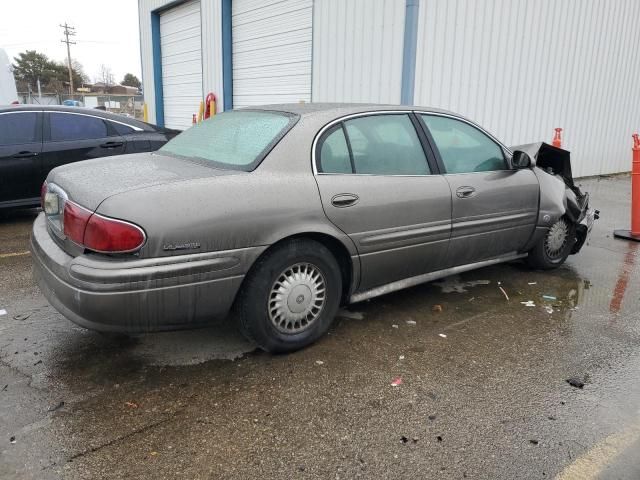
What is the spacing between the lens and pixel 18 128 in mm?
6445

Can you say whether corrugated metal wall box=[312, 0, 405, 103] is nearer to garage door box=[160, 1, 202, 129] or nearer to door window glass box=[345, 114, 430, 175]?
door window glass box=[345, 114, 430, 175]

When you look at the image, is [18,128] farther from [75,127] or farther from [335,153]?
[335,153]

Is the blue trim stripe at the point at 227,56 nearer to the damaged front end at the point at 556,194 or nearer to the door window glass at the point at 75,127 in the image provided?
the door window glass at the point at 75,127

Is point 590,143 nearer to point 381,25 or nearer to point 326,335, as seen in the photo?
point 381,25

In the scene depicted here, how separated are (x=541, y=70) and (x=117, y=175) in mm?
9448

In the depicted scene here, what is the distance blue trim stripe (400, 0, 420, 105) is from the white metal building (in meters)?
0.02

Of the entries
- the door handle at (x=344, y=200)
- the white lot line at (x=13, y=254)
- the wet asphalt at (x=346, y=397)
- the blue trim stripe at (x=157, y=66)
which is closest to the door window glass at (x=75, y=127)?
the white lot line at (x=13, y=254)

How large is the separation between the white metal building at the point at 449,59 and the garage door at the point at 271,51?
0.03 metres

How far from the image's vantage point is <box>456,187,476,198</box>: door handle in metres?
3.91

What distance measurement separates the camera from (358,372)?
10.1ft

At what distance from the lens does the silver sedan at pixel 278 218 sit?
266cm

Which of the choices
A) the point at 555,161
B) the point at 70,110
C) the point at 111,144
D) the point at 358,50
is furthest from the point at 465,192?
the point at 358,50

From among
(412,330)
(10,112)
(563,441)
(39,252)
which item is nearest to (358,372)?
(412,330)

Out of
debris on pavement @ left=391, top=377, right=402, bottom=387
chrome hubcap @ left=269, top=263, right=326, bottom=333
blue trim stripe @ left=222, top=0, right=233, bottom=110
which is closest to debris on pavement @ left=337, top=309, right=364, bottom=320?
chrome hubcap @ left=269, top=263, right=326, bottom=333
